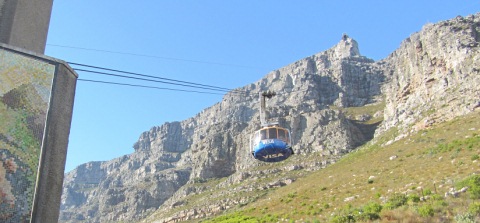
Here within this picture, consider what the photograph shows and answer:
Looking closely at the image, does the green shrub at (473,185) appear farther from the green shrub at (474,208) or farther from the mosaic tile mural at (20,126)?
the mosaic tile mural at (20,126)

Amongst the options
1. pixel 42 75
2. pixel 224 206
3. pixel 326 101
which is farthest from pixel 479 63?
pixel 326 101

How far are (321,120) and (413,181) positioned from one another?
76415 mm

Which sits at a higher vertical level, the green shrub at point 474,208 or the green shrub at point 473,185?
the green shrub at point 473,185

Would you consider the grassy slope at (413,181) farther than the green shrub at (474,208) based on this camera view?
Yes

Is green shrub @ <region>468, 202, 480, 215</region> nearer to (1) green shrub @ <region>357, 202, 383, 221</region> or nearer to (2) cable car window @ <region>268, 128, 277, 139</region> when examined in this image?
(1) green shrub @ <region>357, 202, 383, 221</region>

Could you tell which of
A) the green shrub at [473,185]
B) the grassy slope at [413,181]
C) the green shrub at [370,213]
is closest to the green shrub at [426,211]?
the grassy slope at [413,181]

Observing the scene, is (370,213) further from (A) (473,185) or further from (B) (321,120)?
(B) (321,120)

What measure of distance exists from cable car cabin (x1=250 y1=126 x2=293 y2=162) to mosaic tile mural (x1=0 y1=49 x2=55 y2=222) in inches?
498

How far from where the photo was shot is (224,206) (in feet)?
265

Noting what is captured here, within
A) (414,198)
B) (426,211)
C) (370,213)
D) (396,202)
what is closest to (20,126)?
(370,213)

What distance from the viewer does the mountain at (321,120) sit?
7281 centimetres

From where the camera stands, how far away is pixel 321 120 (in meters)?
110

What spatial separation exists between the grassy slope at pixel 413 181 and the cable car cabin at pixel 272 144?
16.2ft

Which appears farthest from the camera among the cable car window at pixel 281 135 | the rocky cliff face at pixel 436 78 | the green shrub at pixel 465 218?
the rocky cliff face at pixel 436 78
